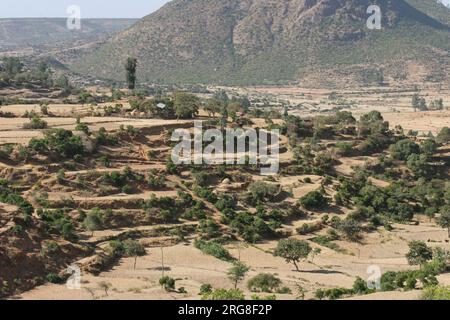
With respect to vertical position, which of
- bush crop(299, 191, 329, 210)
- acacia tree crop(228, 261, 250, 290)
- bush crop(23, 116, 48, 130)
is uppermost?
bush crop(23, 116, 48, 130)

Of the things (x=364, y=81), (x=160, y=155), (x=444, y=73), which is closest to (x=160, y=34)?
(x=364, y=81)

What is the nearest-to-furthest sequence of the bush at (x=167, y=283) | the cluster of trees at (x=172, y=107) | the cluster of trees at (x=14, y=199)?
the bush at (x=167, y=283) < the cluster of trees at (x=14, y=199) < the cluster of trees at (x=172, y=107)

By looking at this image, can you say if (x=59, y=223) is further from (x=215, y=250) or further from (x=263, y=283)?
(x=263, y=283)

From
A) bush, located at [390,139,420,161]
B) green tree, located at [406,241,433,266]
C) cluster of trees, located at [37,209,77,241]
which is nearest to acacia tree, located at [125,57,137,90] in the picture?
bush, located at [390,139,420,161]

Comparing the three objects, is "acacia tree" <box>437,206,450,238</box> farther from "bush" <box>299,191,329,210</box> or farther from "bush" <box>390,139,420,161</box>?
"bush" <box>390,139,420,161</box>

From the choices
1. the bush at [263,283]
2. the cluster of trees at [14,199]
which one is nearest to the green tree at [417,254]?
the bush at [263,283]

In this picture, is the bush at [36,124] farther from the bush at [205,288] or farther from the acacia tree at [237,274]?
the bush at [205,288]
